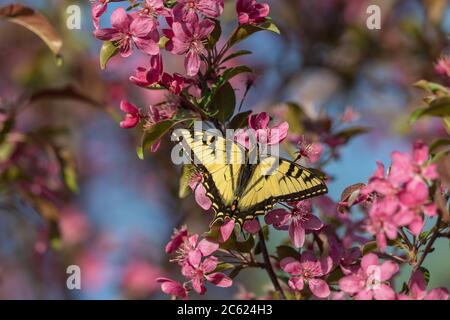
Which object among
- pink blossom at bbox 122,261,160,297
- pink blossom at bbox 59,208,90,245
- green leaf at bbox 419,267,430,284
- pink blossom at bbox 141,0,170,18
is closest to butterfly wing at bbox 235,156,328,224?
green leaf at bbox 419,267,430,284

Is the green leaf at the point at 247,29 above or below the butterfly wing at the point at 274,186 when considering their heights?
above

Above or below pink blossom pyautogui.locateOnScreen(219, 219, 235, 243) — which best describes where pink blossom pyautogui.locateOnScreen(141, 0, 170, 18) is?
above

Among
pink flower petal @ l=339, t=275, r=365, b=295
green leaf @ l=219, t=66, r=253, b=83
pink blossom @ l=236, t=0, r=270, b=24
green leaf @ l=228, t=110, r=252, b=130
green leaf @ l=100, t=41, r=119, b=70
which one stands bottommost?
pink flower petal @ l=339, t=275, r=365, b=295

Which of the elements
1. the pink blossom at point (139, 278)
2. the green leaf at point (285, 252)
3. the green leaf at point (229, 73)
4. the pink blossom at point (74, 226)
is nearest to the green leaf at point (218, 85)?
the green leaf at point (229, 73)

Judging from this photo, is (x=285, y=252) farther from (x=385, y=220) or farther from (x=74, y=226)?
(x=74, y=226)

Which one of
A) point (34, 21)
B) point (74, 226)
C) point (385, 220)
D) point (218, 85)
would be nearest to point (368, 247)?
point (385, 220)

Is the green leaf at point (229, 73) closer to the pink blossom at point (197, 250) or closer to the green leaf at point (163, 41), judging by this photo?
the green leaf at point (163, 41)

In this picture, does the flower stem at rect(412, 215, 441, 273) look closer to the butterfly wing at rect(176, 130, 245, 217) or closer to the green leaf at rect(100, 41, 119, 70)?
the butterfly wing at rect(176, 130, 245, 217)
